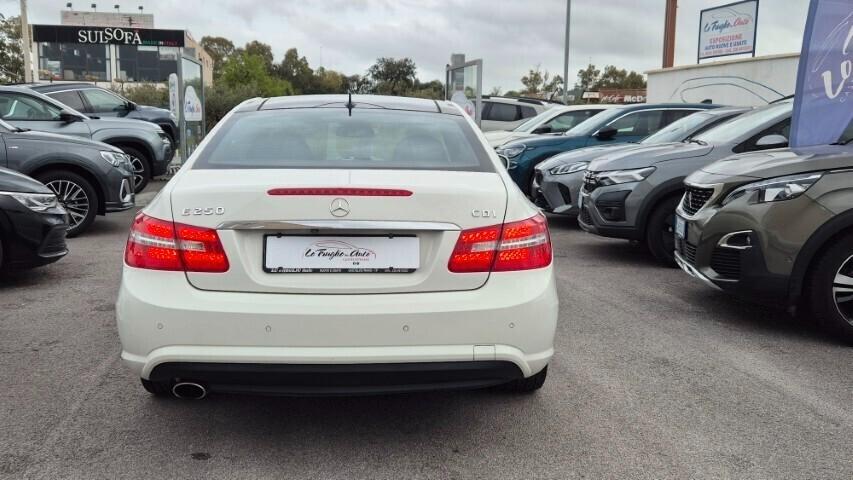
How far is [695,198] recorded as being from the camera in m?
5.92

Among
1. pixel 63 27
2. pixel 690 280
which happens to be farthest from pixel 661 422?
pixel 63 27

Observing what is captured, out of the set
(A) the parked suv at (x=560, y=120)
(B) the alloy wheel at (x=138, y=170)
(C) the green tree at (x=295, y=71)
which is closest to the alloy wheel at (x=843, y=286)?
(A) the parked suv at (x=560, y=120)

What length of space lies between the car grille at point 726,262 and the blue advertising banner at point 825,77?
156 centimetres

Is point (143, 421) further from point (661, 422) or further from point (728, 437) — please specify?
point (728, 437)

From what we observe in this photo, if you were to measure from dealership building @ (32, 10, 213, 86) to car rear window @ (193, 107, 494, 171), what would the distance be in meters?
82.7

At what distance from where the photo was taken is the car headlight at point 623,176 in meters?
7.56

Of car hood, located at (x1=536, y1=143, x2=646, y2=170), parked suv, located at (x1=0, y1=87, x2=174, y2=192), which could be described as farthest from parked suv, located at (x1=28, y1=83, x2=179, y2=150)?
car hood, located at (x1=536, y1=143, x2=646, y2=170)

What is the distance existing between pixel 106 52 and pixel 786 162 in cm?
9548

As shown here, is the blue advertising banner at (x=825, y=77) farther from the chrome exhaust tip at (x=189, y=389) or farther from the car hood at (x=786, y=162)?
the chrome exhaust tip at (x=189, y=389)

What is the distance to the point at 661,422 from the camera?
362cm

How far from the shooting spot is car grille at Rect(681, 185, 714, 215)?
→ 5.69 metres

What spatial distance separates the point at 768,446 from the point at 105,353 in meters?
3.51

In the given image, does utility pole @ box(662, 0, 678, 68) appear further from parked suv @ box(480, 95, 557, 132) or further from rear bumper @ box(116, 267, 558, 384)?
rear bumper @ box(116, 267, 558, 384)

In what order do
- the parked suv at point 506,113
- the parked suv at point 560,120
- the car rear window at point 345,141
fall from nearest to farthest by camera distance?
the car rear window at point 345,141 < the parked suv at point 560,120 < the parked suv at point 506,113
